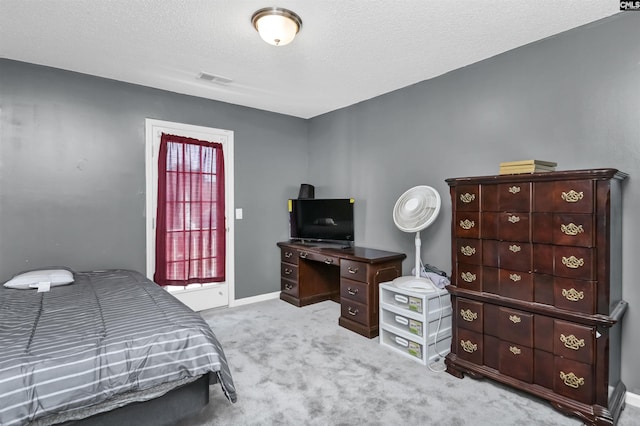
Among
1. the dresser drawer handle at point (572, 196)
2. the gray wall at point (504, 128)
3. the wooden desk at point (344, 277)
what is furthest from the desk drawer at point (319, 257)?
the dresser drawer handle at point (572, 196)

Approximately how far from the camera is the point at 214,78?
335cm

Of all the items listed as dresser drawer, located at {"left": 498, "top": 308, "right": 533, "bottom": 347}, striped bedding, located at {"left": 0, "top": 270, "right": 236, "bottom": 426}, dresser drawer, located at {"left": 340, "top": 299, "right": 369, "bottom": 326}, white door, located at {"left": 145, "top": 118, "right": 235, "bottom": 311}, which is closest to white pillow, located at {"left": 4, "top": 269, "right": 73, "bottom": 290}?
striped bedding, located at {"left": 0, "top": 270, "right": 236, "bottom": 426}

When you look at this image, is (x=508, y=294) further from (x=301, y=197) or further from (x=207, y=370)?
(x=301, y=197)

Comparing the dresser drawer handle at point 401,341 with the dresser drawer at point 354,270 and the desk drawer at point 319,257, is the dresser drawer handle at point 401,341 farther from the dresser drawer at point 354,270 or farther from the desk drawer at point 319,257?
the desk drawer at point 319,257

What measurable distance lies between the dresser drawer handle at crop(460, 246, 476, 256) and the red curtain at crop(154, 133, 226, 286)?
2815 mm

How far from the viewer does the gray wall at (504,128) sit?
2.19 meters

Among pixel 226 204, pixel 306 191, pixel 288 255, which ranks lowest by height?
pixel 288 255

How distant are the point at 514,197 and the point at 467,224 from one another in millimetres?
373

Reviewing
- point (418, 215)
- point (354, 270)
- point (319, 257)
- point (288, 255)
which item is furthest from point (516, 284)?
point (288, 255)

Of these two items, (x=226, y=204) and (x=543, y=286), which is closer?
(x=543, y=286)

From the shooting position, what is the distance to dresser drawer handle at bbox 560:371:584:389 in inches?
77.0

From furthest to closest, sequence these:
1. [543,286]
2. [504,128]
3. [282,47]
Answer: [504,128] < [282,47] < [543,286]

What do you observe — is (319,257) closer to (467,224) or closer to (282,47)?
(467,224)

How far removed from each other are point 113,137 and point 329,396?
320 cm
